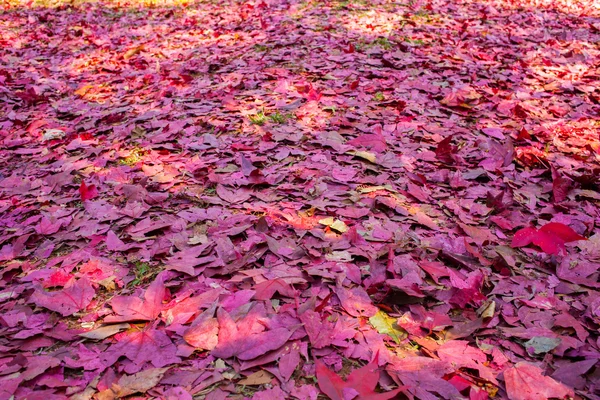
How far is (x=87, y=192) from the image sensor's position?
8.14ft

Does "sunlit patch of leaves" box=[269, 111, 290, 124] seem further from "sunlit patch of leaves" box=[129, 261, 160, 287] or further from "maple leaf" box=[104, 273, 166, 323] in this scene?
"maple leaf" box=[104, 273, 166, 323]

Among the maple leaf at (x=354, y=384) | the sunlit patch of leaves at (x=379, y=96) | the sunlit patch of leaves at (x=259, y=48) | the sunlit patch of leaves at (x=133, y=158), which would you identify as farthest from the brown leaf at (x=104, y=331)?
the sunlit patch of leaves at (x=259, y=48)

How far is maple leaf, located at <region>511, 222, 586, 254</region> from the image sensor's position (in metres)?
2.07

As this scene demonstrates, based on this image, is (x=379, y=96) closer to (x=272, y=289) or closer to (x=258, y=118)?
(x=258, y=118)

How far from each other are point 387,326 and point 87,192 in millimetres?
1749

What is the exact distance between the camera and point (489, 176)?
2.59 metres

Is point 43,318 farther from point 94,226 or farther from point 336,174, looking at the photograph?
point 336,174

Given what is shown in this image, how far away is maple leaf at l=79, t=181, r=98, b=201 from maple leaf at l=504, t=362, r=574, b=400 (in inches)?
84.3

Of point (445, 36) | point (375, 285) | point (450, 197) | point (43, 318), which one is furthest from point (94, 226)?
point (445, 36)

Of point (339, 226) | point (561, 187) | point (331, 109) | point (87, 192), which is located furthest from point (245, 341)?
point (331, 109)

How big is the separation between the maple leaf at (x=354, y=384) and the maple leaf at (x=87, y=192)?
5.37 feet

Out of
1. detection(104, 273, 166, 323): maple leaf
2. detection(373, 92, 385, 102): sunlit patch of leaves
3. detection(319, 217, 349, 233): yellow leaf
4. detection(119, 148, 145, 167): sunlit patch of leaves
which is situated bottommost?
detection(119, 148, 145, 167): sunlit patch of leaves

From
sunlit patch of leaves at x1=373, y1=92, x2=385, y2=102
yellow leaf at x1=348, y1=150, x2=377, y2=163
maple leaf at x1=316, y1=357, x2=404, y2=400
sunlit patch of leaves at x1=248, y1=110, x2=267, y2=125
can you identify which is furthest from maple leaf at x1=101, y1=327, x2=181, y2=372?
sunlit patch of leaves at x1=373, y1=92, x2=385, y2=102

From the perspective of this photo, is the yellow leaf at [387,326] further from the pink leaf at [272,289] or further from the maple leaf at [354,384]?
the pink leaf at [272,289]
